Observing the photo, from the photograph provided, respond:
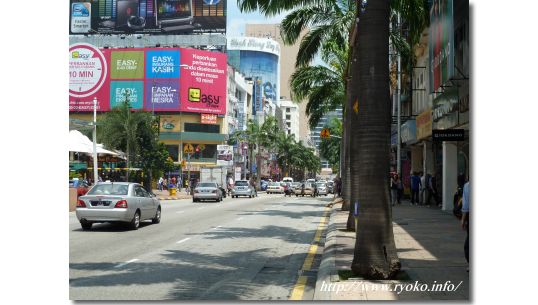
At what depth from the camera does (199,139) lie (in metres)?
88.4

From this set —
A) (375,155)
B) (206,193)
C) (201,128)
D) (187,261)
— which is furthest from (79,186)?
(201,128)

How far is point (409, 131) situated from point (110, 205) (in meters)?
21.7

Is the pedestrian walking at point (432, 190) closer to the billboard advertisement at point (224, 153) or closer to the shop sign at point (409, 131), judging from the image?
the shop sign at point (409, 131)

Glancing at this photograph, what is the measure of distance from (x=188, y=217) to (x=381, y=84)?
1659 centimetres

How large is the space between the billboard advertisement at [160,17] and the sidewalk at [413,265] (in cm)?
7163

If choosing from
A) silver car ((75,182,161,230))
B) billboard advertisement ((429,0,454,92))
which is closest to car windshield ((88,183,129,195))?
silver car ((75,182,161,230))

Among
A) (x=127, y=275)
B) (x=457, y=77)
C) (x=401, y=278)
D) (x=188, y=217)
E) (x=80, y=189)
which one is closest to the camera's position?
(x=401, y=278)

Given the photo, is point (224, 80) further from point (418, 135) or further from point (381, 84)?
point (381, 84)

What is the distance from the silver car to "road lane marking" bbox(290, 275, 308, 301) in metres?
8.73

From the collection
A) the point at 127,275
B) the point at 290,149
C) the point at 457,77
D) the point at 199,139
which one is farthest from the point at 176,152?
the point at 127,275

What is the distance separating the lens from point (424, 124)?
30.0 m

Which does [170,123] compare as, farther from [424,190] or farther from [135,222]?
[135,222]

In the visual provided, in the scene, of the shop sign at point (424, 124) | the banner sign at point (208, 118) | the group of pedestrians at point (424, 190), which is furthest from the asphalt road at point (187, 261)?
the banner sign at point (208, 118)

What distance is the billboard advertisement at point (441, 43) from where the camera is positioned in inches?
728
